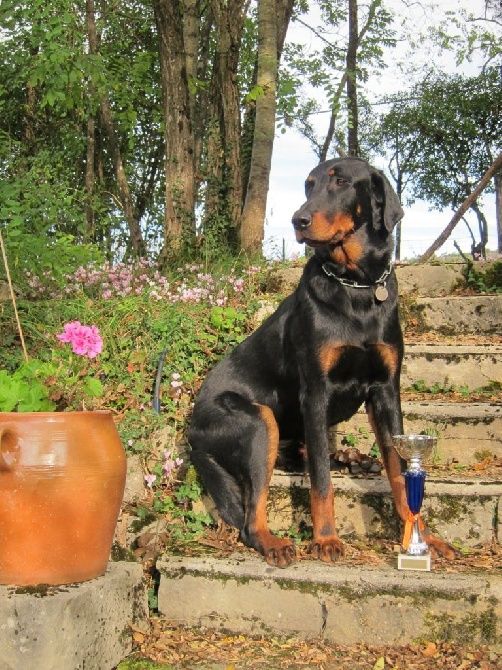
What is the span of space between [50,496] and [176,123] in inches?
250

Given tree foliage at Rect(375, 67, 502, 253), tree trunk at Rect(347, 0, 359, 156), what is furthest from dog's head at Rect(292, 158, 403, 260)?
tree foliage at Rect(375, 67, 502, 253)

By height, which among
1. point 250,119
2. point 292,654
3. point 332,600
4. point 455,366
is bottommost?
point 292,654

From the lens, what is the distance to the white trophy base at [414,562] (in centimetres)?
296

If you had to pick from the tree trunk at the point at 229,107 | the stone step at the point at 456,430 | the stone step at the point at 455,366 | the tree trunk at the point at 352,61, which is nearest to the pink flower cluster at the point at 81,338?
the stone step at the point at 456,430

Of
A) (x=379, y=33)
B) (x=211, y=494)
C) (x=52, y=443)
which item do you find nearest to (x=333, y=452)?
(x=211, y=494)

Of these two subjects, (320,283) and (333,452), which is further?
(333,452)

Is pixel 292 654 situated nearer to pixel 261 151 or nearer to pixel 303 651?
pixel 303 651

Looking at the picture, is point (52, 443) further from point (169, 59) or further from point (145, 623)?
point (169, 59)

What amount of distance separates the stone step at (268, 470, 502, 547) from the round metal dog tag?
85 cm

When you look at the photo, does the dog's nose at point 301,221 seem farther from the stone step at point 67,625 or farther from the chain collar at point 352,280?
the stone step at point 67,625

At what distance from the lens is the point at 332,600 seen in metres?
2.94

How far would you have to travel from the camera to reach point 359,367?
3332mm

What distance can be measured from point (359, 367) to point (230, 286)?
2745 mm

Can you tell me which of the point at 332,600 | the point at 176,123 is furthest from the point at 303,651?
the point at 176,123
